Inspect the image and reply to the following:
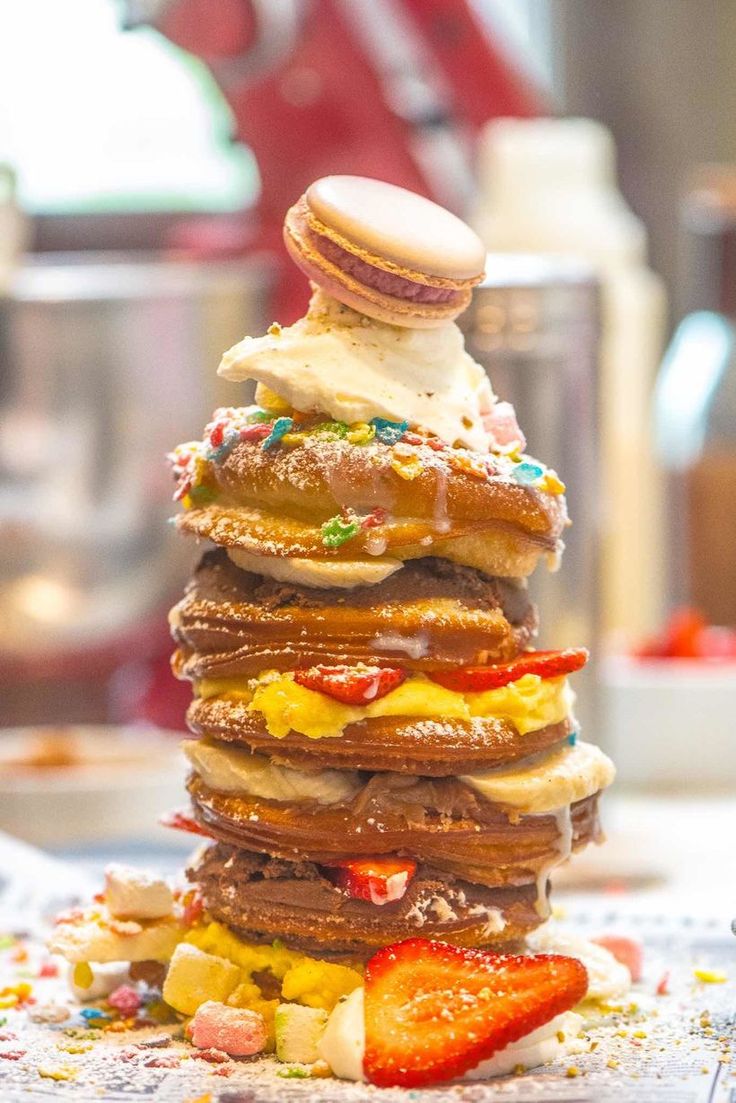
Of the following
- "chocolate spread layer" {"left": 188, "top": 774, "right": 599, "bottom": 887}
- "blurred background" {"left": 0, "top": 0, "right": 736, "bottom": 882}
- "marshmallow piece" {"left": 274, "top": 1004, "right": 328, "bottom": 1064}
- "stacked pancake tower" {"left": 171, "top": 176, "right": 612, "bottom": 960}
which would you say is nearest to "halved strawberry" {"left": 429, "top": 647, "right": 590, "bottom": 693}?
"stacked pancake tower" {"left": 171, "top": 176, "right": 612, "bottom": 960}

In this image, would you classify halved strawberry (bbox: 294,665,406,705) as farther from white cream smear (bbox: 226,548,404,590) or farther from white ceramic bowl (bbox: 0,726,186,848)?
white ceramic bowl (bbox: 0,726,186,848)

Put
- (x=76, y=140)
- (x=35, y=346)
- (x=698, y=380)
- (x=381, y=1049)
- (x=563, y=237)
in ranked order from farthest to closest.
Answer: (x=76, y=140) < (x=563, y=237) < (x=698, y=380) < (x=35, y=346) < (x=381, y=1049)

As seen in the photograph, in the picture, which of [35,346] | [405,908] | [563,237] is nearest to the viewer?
[405,908]

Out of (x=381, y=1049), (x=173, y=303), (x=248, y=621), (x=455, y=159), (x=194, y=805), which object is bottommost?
(x=381, y=1049)

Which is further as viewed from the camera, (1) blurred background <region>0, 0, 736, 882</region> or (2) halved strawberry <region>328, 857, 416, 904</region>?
(1) blurred background <region>0, 0, 736, 882</region>

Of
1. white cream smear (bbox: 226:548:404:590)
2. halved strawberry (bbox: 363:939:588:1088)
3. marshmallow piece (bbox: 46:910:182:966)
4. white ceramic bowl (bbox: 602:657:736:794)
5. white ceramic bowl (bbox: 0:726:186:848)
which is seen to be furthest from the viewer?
white ceramic bowl (bbox: 602:657:736:794)

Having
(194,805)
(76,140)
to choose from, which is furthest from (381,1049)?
(76,140)

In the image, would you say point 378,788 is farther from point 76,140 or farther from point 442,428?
point 76,140

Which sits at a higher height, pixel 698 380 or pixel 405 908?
pixel 698 380
